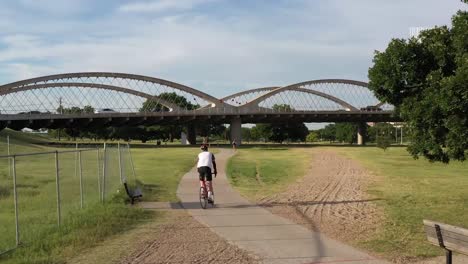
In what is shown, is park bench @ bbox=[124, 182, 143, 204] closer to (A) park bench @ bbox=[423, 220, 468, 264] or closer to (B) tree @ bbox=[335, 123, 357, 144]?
(A) park bench @ bbox=[423, 220, 468, 264]

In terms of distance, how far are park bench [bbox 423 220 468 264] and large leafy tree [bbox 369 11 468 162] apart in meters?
5.22

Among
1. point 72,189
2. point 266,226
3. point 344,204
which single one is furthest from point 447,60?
point 72,189

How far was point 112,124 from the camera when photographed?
9550 cm

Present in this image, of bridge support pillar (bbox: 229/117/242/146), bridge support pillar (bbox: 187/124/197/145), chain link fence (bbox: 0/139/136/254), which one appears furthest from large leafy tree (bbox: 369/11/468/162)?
bridge support pillar (bbox: 187/124/197/145)

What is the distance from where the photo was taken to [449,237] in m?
7.17

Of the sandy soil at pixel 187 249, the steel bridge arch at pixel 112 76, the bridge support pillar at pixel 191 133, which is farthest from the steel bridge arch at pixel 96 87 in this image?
the sandy soil at pixel 187 249

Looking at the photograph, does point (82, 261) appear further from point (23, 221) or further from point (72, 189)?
point (72, 189)

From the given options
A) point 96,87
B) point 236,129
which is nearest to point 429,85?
point 236,129

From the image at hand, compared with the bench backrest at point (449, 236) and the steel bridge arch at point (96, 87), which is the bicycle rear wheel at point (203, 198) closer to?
the bench backrest at point (449, 236)

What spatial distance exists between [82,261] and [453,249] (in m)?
5.13

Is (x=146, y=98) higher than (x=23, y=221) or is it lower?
higher

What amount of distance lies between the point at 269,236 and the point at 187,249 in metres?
1.84

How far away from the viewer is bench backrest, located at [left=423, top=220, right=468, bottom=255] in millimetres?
6832

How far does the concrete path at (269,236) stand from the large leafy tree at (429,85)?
4212 millimetres
